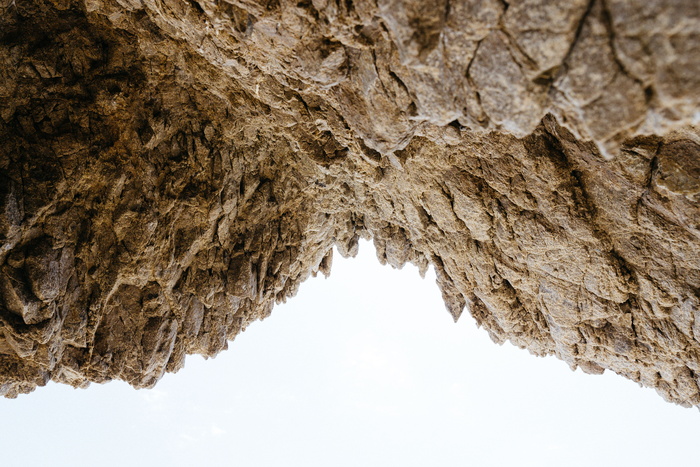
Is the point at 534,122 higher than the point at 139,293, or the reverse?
the point at 534,122

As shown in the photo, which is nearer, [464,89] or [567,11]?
[567,11]

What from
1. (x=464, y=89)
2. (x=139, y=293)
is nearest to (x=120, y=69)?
(x=139, y=293)

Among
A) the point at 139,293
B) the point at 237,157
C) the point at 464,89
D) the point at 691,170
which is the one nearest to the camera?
the point at 464,89

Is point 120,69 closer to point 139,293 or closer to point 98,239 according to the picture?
point 98,239

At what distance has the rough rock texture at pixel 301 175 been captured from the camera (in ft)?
22.5

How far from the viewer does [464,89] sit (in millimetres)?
6754

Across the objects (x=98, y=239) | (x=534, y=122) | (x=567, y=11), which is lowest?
(x=98, y=239)

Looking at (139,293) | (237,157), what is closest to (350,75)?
(237,157)

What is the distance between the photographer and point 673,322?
11.3 metres

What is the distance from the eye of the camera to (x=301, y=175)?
47.2ft

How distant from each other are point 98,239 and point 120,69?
175 inches

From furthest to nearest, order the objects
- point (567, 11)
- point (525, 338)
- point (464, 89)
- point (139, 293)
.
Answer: point (525, 338), point (139, 293), point (464, 89), point (567, 11)

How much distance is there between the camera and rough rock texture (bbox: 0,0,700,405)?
6.86 meters

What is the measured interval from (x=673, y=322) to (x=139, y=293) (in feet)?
47.6
